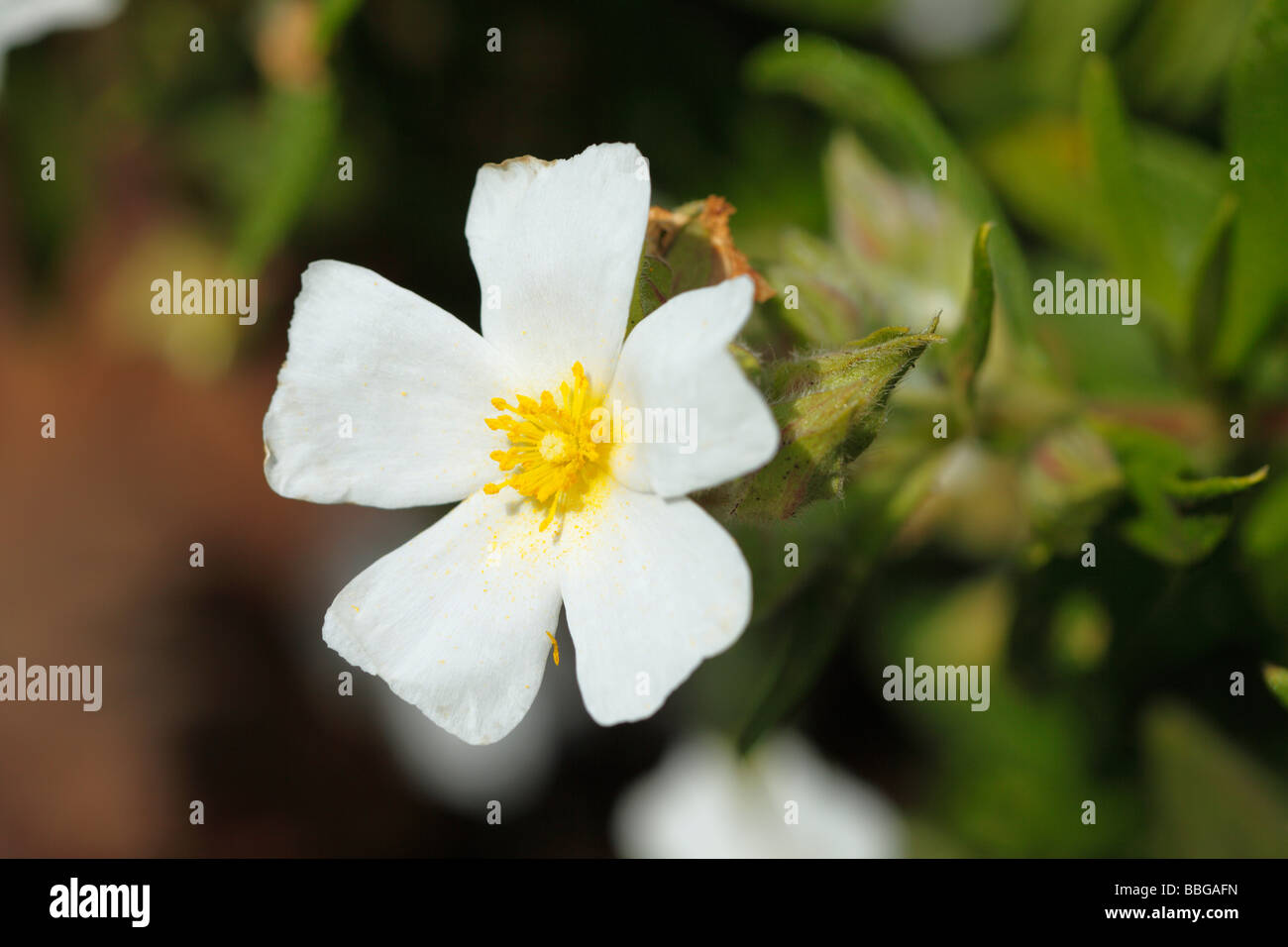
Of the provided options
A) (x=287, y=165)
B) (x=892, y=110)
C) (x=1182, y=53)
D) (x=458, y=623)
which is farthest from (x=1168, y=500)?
(x=287, y=165)

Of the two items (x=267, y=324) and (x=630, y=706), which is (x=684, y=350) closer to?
(x=630, y=706)

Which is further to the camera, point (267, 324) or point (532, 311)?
point (267, 324)

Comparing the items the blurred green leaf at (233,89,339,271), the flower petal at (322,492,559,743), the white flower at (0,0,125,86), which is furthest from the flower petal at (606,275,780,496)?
the white flower at (0,0,125,86)

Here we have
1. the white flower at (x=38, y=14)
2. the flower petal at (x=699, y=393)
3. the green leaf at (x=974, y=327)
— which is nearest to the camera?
the flower petal at (x=699, y=393)

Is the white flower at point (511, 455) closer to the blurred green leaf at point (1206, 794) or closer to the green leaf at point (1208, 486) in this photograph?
the green leaf at point (1208, 486)

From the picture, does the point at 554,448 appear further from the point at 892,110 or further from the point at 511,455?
the point at 892,110

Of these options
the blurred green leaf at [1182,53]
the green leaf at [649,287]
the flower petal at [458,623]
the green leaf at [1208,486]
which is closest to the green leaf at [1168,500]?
the green leaf at [1208,486]

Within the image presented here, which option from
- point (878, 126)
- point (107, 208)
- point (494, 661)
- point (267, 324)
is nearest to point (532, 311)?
point (494, 661)
